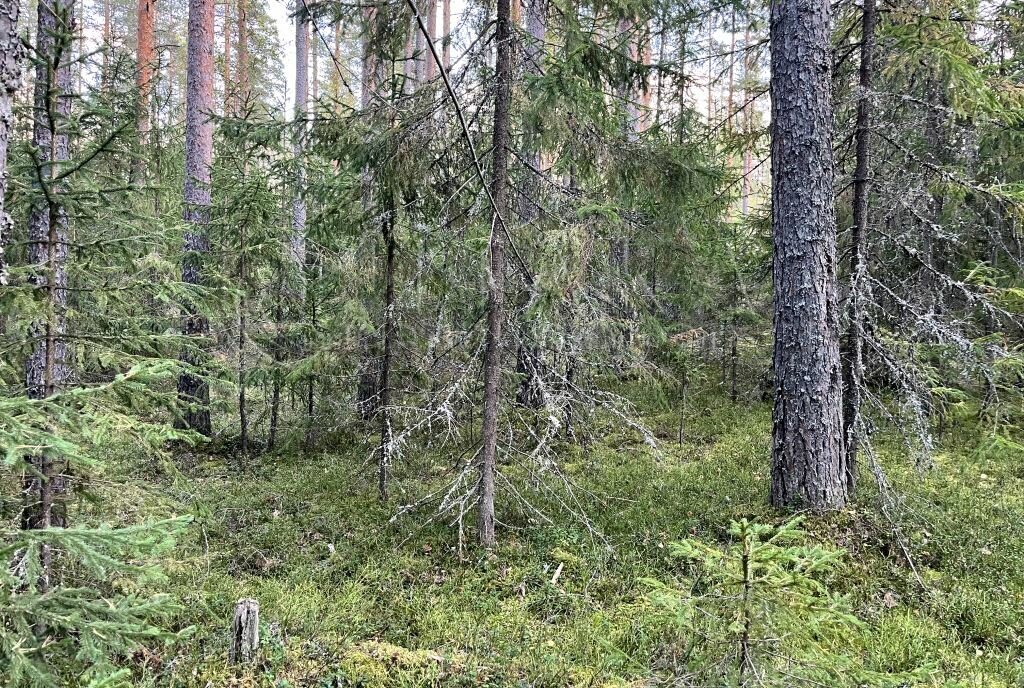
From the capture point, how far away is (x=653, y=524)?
21.0ft

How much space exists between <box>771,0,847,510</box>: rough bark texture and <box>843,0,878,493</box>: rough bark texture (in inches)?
21.7

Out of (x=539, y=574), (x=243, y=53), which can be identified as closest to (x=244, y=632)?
(x=539, y=574)

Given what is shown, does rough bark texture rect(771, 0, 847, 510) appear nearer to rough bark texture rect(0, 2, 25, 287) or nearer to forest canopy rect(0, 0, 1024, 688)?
forest canopy rect(0, 0, 1024, 688)

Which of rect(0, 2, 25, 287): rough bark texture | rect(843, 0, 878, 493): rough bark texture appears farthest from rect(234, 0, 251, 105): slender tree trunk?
rect(0, 2, 25, 287): rough bark texture

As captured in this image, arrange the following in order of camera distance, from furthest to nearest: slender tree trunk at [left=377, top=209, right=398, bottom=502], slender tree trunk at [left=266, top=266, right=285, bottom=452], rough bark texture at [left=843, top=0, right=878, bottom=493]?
slender tree trunk at [left=266, top=266, right=285, bottom=452] → slender tree trunk at [left=377, top=209, right=398, bottom=502] → rough bark texture at [left=843, top=0, right=878, bottom=493]

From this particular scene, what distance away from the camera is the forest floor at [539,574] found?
415cm

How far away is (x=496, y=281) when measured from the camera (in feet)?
19.1

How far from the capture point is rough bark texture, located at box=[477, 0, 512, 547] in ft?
19.0

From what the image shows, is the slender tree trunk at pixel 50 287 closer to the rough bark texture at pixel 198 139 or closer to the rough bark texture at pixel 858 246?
the rough bark texture at pixel 198 139

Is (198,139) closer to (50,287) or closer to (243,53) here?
(50,287)

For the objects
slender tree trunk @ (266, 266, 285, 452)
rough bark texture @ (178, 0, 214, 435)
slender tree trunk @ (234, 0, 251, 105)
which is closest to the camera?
slender tree trunk @ (266, 266, 285, 452)

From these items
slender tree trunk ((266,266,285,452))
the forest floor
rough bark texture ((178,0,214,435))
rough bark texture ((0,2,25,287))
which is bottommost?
the forest floor

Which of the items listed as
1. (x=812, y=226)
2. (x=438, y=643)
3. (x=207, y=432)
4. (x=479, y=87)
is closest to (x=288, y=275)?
(x=207, y=432)

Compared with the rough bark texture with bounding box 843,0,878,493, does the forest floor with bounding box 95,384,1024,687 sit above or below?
below
